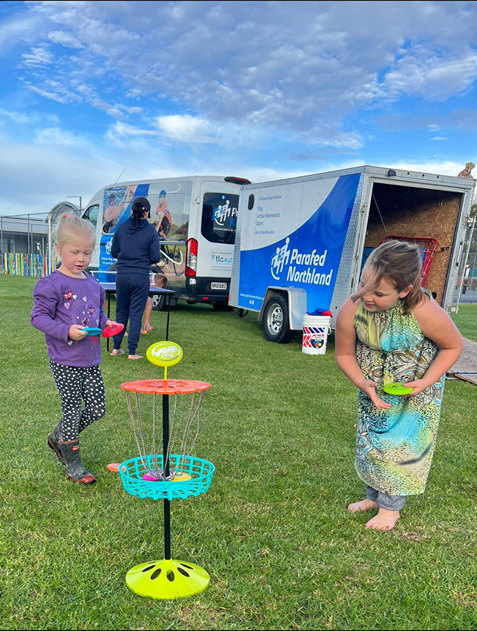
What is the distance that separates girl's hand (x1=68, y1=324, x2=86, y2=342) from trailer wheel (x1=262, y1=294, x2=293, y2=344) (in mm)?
5674

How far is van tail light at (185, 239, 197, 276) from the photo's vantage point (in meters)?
10.8

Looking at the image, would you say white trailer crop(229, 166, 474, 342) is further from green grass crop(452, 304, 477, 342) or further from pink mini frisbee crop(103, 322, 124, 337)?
pink mini frisbee crop(103, 322, 124, 337)

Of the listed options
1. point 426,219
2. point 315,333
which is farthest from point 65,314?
point 426,219

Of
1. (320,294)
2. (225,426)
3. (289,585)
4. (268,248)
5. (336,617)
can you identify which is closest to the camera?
(336,617)

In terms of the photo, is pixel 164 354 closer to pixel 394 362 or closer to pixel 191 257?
pixel 394 362

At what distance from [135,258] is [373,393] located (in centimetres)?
431

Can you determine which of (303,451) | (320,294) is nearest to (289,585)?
(303,451)

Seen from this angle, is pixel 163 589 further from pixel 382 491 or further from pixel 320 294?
pixel 320 294

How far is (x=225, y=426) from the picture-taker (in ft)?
13.4

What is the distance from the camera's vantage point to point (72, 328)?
263 cm

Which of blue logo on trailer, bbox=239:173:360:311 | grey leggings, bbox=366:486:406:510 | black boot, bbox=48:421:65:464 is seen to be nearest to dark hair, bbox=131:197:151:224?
blue logo on trailer, bbox=239:173:360:311

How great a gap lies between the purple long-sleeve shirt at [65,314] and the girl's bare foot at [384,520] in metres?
1.84

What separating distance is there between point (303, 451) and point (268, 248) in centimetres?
554

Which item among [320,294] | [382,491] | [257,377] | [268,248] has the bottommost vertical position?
[257,377]
